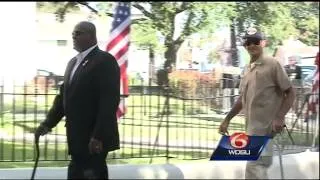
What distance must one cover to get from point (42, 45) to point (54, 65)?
643 millimetres

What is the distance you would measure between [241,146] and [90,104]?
1.53 m

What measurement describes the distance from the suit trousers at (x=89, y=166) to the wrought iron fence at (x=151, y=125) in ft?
10.2

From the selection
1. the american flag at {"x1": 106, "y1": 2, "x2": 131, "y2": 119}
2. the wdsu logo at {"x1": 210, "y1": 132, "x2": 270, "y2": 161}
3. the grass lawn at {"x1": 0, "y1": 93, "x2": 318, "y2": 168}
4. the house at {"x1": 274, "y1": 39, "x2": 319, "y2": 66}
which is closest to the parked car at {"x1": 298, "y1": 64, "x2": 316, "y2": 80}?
the house at {"x1": 274, "y1": 39, "x2": 319, "y2": 66}

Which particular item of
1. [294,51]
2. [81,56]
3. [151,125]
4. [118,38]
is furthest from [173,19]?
[81,56]

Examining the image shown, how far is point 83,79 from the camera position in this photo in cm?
404

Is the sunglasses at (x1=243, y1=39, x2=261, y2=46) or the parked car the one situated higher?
the sunglasses at (x1=243, y1=39, x2=261, y2=46)

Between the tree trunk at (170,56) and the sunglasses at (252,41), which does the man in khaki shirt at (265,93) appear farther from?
the tree trunk at (170,56)

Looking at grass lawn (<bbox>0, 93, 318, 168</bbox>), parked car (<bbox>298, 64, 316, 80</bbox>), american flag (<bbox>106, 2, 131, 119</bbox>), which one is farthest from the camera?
parked car (<bbox>298, 64, 316, 80</bbox>)

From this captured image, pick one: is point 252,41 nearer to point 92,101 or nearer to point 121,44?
point 92,101

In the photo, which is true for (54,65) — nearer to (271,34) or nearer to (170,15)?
(170,15)

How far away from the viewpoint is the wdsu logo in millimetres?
4938

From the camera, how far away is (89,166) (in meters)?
4.16

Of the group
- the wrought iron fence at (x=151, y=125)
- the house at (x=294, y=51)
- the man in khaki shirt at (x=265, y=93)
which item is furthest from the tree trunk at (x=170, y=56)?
the man in khaki shirt at (x=265, y=93)

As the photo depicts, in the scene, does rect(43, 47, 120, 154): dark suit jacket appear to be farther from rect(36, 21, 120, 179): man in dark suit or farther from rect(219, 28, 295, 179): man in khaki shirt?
rect(219, 28, 295, 179): man in khaki shirt
